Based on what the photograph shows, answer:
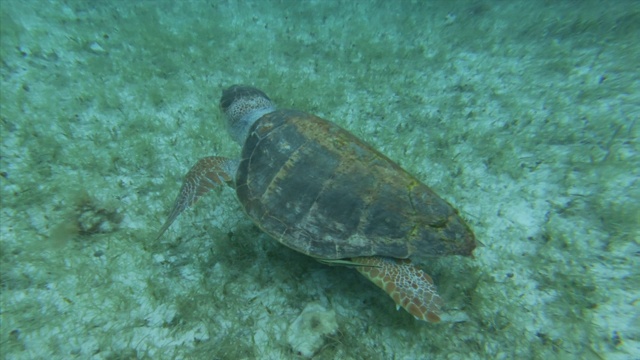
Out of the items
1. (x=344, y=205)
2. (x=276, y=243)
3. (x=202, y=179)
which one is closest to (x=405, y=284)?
(x=344, y=205)

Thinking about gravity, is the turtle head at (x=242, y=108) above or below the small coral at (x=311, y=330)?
above

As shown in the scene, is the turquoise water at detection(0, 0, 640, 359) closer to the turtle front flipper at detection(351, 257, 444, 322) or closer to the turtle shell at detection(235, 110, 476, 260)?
the turtle front flipper at detection(351, 257, 444, 322)

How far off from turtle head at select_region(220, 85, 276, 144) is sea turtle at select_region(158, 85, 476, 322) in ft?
3.78

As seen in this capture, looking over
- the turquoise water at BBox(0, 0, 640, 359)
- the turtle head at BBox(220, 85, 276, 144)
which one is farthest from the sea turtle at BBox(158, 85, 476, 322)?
the turtle head at BBox(220, 85, 276, 144)

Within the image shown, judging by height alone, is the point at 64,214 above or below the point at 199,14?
below

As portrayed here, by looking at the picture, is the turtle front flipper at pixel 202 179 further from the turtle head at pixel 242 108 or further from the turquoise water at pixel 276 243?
the turtle head at pixel 242 108

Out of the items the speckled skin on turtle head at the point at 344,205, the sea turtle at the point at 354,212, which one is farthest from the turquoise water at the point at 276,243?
the speckled skin on turtle head at the point at 344,205

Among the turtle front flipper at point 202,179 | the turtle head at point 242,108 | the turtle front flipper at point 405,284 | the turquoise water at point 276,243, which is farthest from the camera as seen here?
the turtle head at point 242,108

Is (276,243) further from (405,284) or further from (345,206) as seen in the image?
(405,284)

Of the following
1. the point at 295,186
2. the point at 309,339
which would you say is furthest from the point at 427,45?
the point at 309,339

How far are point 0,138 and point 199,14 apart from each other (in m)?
5.07

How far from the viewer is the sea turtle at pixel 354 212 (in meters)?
2.42

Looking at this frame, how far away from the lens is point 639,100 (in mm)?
3582

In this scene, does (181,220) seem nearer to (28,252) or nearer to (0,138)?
(28,252)
